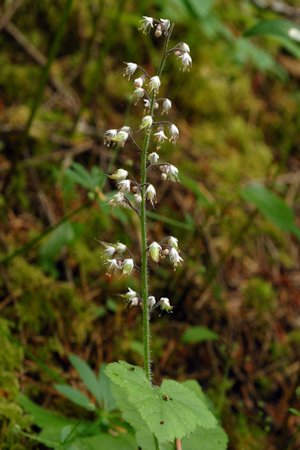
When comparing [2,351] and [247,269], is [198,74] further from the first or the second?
[2,351]

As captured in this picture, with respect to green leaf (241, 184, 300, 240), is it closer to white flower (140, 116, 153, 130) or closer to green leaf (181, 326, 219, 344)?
green leaf (181, 326, 219, 344)

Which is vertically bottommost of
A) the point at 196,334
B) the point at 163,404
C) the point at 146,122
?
the point at 196,334

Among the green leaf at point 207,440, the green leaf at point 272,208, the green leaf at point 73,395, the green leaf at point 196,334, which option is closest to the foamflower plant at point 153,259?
the green leaf at point 207,440

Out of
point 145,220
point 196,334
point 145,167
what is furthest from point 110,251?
point 196,334

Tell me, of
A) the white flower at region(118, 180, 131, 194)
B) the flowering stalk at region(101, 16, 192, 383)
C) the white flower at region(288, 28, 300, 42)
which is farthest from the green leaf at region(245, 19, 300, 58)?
the white flower at region(118, 180, 131, 194)

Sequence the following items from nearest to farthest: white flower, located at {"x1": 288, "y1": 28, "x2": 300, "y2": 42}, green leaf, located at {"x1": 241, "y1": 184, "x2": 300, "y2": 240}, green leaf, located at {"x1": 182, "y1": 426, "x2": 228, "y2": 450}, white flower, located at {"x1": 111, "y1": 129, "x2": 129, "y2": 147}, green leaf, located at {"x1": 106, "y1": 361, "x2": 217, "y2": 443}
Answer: green leaf, located at {"x1": 106, "y1": 361, "x2": 217, "y2": 443} → white flower, located at {"x1": 111, "y1": 129, "x2": 129, "y2": 147} → green leaf, located at {"x1": 182, "y1": 426, "x2": 228, "y2": 450} → white flower, located at {"x1": 288, "y1": 28, "x2": 300, "y2": 42} → green leaf, located at {"x1": 241, "y1": 184, "x2": 300, "y2": 240}

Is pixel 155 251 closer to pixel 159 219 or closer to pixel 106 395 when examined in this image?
pixel 106 395

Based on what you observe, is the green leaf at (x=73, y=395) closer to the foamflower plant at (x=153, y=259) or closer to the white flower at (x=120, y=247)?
the foamflower plant at (x=153, y=259)

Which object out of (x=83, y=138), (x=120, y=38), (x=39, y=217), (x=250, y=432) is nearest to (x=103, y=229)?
(x=39, y=217)
